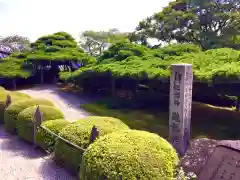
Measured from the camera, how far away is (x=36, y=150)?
9.47 meters

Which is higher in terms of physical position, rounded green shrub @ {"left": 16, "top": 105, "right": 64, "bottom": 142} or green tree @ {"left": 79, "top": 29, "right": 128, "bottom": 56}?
green tree @ {"left": 79, "top": 29, "right": 128, "bottom": 56}

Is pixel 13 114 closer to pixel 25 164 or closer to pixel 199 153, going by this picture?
pixel 25 164

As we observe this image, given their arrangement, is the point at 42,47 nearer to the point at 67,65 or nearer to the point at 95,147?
the point at 67,65

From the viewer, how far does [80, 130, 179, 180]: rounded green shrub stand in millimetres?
4359

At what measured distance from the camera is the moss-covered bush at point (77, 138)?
7.02 m

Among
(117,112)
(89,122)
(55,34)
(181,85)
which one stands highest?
(55,34)

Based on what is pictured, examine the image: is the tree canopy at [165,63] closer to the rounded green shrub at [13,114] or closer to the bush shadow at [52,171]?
the rounded green shrub at [13,114]

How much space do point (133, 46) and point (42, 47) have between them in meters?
11.5

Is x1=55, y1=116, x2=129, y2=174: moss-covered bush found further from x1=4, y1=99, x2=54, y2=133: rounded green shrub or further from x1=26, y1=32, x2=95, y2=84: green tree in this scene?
x1=26, y1=32, x2=95, y2=84: green tree

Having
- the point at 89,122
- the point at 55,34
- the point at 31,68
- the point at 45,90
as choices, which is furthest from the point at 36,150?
the point at 55,34

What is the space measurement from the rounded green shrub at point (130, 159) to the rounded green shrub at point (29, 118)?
5.24 metres

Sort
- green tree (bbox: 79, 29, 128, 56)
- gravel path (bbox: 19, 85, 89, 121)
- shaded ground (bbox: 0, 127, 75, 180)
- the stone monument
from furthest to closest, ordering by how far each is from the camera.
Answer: green tree (bbox: 79, 29, 128, 56) < gravel path (bbox: 19, 85, 89, 121) < the stone monument < shaded ground (bbox: 0, 127, 75, 180)

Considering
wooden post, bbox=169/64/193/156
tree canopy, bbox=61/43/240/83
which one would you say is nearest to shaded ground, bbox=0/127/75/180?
wooden post, bbox=169/64/193/156

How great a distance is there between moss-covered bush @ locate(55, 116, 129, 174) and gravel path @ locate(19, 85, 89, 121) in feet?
23.5
